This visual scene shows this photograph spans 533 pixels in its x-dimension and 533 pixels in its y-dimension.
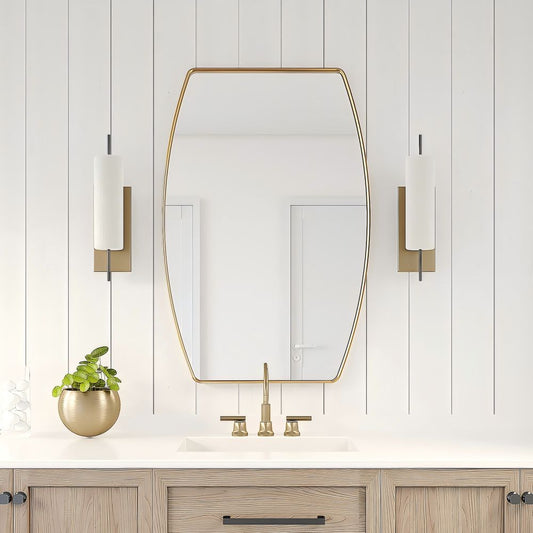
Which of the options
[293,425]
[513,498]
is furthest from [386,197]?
[513,498]

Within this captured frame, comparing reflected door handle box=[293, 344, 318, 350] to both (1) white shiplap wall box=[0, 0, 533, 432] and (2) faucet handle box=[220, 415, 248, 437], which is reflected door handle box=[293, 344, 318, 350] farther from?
(2) faucet handle box=[220, 415, 248, 437]

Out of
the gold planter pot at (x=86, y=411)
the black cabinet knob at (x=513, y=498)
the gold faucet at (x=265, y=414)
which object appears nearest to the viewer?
the black cabinet knob at (x=513, y=498)

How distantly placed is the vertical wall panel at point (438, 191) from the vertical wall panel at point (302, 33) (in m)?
0.31

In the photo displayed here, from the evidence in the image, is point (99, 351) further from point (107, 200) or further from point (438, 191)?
point (438, 191)

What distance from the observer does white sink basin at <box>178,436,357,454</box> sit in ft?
7.41

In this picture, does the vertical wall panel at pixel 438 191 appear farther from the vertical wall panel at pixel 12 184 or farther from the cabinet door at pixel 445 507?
the vertical wall panel at pixel 12 184

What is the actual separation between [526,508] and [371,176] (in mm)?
1118

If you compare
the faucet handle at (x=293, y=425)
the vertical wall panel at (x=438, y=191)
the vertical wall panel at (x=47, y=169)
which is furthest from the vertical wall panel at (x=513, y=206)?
the vertical wall panel at (x=47, y=169)

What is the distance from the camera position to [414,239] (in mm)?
2354

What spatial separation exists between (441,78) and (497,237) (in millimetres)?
563

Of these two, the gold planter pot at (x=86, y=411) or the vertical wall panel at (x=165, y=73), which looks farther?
the vertical wall panel at (x=165, y=73)

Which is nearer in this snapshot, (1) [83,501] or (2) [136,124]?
(1) [83,501]

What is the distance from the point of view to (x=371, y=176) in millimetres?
2434

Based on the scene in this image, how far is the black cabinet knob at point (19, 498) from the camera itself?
6.28 feet
